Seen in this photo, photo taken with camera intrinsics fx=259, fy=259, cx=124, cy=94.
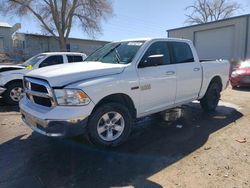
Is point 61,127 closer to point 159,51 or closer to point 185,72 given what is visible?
point 159,51

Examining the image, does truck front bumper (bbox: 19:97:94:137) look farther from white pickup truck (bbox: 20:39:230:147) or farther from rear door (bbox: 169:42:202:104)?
rear door (bbox: 169:42:202:104)

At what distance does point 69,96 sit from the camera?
12.8ft

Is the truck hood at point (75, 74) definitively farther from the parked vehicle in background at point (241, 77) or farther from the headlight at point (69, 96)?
the parked vehicle in background at point (241, 77)

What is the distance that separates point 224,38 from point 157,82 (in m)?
20.9

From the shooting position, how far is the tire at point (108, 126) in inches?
166

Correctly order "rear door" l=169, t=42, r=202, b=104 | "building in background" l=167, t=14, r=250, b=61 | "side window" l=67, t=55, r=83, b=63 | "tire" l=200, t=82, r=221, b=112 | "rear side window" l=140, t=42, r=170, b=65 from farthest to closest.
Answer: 1. "building in background" l=167, t=14, r=250, b=61
2. "side window" l=67, t=55, r=83, b=63
3. "tire" l=200, t=82, r=221, b=112
4. "rear door" l=169, t=42, r=202, b=104
5. "rear side window" l=140, t=42, r=170, b=65

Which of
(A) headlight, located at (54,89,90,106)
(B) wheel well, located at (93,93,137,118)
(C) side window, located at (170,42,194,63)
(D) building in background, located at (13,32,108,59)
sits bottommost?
(B) wheel well, located at (93,93,137,118)

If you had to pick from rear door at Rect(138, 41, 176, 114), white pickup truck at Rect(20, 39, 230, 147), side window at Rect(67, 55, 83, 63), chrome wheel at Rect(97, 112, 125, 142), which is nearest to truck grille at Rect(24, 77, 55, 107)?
white pickup truck at Rect(20, 39, 230, 147)

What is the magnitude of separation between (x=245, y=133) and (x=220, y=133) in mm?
511

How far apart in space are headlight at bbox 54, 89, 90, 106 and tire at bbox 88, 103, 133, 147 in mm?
407

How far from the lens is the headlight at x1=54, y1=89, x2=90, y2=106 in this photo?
388 cm

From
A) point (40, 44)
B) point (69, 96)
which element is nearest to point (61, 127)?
point (69, 96)

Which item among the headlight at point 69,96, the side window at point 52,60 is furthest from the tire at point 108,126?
the side window at point 52,60

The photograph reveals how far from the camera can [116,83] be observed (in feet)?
14.3
